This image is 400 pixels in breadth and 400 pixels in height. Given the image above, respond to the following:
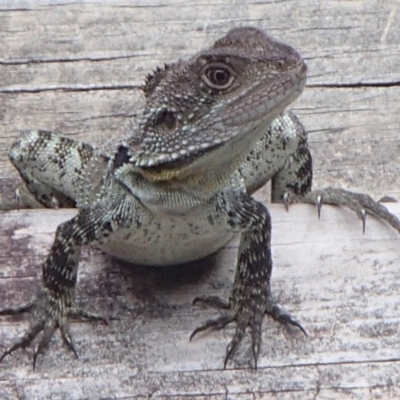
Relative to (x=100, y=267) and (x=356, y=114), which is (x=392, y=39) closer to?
(x=356, y=114)

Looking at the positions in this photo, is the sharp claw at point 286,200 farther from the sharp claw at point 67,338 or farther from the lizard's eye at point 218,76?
the sharp claw at point 67,338

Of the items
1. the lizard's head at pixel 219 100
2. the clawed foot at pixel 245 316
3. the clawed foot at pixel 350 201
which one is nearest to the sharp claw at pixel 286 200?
the clawed foot at pixel 350 201

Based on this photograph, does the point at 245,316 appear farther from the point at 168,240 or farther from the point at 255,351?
the point at 168,240

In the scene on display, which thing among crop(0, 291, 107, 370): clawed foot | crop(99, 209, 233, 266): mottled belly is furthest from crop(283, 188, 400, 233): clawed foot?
crop(0, 291, 107, 370): clawed foot

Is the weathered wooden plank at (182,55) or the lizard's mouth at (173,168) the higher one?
the lizard's mouth at (173,168)

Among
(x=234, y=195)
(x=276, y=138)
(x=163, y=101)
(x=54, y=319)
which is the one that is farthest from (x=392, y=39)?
(x=54, y=319)

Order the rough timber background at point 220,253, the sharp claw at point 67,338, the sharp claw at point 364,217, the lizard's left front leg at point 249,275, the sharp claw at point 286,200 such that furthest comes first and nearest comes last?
the sharp claw at point 286,200
the sharp claw at point 364,217
the lizard's left front leg at point 249,275
the sharp claw at point 67,338
the rough timber background at point 220,253

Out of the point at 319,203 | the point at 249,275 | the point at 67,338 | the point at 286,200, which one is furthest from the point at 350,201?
the point at 67,338
